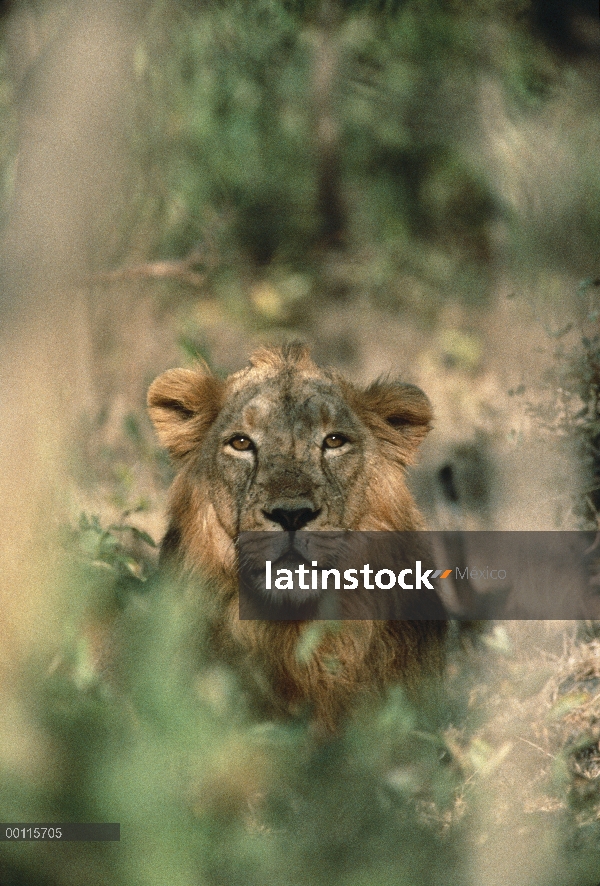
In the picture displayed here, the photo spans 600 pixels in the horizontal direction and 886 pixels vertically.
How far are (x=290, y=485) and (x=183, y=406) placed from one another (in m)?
0.60

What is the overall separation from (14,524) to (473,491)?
9.27ft

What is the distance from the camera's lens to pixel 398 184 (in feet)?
15.2

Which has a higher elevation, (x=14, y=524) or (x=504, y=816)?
(x=14, y=524)

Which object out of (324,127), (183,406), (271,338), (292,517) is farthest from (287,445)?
(324,127)

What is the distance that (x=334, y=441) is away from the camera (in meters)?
3.03

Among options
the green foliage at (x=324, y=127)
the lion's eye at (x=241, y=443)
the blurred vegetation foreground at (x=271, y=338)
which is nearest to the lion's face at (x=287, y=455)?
the lion's eye at (x=241, y=443)

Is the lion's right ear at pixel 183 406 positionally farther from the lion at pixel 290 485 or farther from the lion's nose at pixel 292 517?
the lion's nose at pixel 292 517

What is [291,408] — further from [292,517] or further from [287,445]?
[292,517]

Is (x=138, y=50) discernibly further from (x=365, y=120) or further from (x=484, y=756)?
(x=484, y=756)

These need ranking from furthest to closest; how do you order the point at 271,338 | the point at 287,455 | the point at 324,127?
the point at 271,338 < the point at 324,127 < the point at 287,455

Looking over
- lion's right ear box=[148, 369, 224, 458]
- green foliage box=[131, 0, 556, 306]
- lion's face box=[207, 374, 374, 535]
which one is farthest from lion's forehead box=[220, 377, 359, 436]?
green foliage box=[131, 0, 556, 306]

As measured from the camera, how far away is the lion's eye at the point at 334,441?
9.85 feet

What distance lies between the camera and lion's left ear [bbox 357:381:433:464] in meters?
3.22

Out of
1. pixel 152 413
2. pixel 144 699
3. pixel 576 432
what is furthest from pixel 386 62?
pixel 144 699
